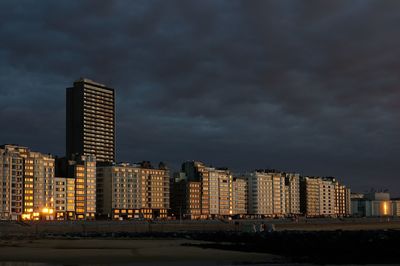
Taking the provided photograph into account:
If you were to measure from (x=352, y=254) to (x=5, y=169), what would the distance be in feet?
514

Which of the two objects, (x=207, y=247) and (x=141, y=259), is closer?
(x=141, y=259)

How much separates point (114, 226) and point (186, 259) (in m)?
91.3


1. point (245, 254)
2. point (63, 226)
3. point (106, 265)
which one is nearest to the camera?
point (106, 265)

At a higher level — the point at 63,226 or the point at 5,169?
the point at 5,169

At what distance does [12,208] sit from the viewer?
199125 mm

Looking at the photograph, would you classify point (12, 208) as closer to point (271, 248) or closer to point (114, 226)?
point (114, 226)

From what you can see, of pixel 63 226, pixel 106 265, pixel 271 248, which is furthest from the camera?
pixel 63 226

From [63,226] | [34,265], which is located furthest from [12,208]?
[34,265]

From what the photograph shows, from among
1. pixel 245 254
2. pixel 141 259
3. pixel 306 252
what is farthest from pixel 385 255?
pixel 141 259

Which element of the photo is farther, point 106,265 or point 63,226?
point 63,226

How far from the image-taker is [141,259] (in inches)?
2200

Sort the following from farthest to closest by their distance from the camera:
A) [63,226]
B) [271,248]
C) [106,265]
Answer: [63,226] < [271,248] < [106,265]

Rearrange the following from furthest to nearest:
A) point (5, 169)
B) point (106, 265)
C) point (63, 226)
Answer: point (5, 169) < point (63, 226) < point (106, 265)

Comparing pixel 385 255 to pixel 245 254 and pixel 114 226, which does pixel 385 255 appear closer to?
pixel 245 254
